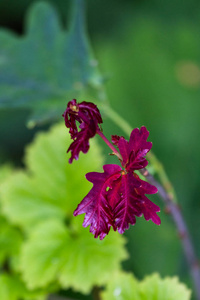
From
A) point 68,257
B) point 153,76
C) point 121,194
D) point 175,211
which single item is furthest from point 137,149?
point 153,76

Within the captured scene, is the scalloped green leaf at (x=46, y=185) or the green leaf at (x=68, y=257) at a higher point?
the scalloped green leaf at (x=46, y=185)

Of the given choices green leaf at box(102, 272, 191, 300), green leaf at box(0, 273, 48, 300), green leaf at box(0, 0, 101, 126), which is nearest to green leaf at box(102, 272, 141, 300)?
green leaf at box(102, 272, 191, 300)

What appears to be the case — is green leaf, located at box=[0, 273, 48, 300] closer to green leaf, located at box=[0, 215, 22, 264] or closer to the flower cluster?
green leaf, located at box=[0, 215, 22, 264]

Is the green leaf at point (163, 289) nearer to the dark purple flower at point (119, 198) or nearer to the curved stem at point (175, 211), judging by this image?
the curved stem at point (175, 211)

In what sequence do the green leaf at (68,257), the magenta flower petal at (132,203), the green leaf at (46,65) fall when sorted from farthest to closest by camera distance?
the green leaf at (46,65)
the green leaf at (68,257)
the magenta flower petal at (132,203)

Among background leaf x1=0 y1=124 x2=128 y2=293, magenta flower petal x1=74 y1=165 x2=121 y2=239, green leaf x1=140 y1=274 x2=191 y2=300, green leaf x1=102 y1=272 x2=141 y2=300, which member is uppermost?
background leaf x1=0 y1=124 x2=128 y2=293

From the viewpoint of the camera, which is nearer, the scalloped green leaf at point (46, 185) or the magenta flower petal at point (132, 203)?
the magenta flower petal at point (132, 203)

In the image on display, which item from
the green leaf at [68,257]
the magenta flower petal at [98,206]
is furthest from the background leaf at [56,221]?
the magenta flower petal at [98,206]
